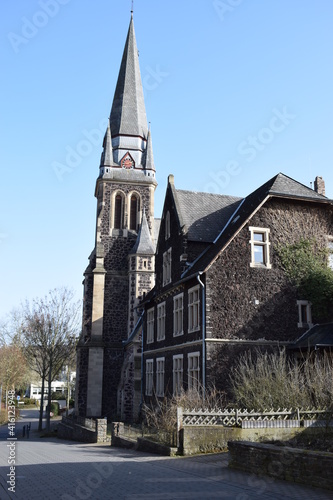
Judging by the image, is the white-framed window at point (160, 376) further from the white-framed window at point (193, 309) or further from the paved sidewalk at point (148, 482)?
the paved sidewalk at point (148, 482)

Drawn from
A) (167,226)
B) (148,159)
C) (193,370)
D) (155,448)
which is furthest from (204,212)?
(148,159)

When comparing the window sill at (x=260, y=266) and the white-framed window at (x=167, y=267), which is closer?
the window sill at (x=260, y=266)

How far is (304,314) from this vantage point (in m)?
22.4

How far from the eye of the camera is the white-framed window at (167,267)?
26.5 meters

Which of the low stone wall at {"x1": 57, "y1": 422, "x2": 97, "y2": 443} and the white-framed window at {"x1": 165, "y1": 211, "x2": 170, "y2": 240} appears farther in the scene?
the white-framed window at {"x1": 165, "y1": 211, "x2": 170, "y2": 240}

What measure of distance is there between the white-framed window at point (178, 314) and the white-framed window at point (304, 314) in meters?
5.33

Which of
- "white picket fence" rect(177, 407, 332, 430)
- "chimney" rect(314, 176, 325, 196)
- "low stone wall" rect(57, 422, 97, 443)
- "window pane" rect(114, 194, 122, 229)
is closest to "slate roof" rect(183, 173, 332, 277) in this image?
"chimney" rect(314, 176, 325, 196)

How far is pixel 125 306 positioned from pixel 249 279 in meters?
20.6

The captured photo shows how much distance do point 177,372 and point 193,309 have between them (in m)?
3.41

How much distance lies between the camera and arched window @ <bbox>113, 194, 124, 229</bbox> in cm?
4367

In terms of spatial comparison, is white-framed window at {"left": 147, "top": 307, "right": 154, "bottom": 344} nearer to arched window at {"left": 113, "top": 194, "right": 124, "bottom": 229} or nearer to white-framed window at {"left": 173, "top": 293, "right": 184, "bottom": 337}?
white-framed window at {"left": 173, "top": 293, "right": 184, "bottom": 337}

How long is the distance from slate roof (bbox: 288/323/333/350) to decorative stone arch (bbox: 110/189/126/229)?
24.3 meters

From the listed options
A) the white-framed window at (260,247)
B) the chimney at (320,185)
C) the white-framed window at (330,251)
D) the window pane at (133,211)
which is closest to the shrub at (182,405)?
the white-framed window at (260,247)

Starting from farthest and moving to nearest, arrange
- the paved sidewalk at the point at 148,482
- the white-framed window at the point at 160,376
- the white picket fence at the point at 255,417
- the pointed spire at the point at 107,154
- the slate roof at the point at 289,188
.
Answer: the pointed spire at the point at 107,154
the white-framed window at the point at 160,376
the slate roof at the point at 289,188
the white picket fence at the point at 255,417
the paved sidewalk at the point at 148,482
